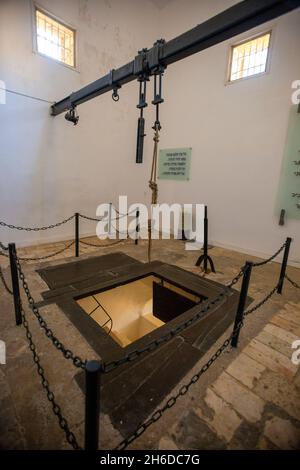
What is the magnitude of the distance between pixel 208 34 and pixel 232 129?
350 centimetres

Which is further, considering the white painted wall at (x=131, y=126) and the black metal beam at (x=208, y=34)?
the white painted wall at (x=131, y=126)

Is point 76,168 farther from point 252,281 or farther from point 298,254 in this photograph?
point 298,254

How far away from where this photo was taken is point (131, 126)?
644 centimetres

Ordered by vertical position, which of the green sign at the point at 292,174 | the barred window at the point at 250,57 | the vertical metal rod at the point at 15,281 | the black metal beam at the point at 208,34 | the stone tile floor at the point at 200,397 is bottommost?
the stone tile floor at the point at 200,397

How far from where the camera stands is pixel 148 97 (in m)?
6.93

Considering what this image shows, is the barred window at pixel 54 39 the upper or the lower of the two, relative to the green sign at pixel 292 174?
upper

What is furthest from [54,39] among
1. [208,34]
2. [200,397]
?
[200,397]

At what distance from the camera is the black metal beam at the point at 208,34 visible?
180 cm

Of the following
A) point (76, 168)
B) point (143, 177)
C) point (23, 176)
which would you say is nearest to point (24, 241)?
point (23, 176)

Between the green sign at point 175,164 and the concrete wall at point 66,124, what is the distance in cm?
95

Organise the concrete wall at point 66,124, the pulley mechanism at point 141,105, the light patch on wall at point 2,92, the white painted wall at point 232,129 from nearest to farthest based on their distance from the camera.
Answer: the pulley mechanism at point 141,105 → the light patch on wall at point 2,92 → the concrete wall at point 66,124 → the white painted wall at point 232,129

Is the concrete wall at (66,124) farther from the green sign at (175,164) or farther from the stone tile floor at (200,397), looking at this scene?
the stone tile floor at (200,397)

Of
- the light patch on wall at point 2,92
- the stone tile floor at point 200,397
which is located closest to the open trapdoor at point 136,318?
the stone tile floor at point 200,397

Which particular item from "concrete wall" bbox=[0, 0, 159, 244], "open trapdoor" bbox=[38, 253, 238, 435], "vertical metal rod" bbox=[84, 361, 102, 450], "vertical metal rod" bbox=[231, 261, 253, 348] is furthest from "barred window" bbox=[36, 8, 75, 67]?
"vertical metal rod" bbox=[84, 361, 102, 450]
